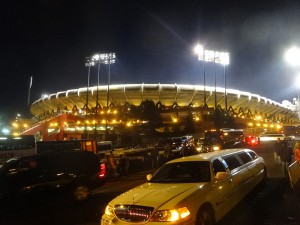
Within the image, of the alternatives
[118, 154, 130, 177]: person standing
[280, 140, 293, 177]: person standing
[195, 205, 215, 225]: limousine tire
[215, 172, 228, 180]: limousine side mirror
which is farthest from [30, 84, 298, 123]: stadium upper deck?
[195, 205, 215, 225]: limousine tire

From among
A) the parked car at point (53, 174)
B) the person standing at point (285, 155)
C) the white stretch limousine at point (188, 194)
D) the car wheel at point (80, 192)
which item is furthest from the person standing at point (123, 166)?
the white stretch limousine at point (188, 194)

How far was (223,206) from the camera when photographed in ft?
23.0

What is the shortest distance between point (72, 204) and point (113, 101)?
64517mm

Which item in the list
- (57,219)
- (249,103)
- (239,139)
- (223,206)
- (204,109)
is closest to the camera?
(223,206)

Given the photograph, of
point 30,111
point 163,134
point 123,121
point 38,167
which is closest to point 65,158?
point 38,167

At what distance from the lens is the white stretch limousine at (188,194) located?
5.73m

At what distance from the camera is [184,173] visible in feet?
24.9

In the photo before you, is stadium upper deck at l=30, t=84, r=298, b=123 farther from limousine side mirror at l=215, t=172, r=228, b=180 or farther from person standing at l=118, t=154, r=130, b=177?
limousine side mirror at l=215, t=172, r=228, b=180

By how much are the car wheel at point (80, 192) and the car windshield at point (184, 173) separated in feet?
13.0

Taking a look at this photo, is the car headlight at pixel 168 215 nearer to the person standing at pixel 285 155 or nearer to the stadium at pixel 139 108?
the person standing at pixel 285 155

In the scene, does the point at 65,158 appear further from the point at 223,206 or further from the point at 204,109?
the point at 204,109

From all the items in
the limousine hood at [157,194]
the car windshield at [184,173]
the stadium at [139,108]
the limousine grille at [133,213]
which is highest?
the stadium at [139,108]

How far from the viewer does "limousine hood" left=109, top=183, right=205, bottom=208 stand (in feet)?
19.4

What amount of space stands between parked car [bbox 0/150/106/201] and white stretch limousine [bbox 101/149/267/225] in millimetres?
3747
